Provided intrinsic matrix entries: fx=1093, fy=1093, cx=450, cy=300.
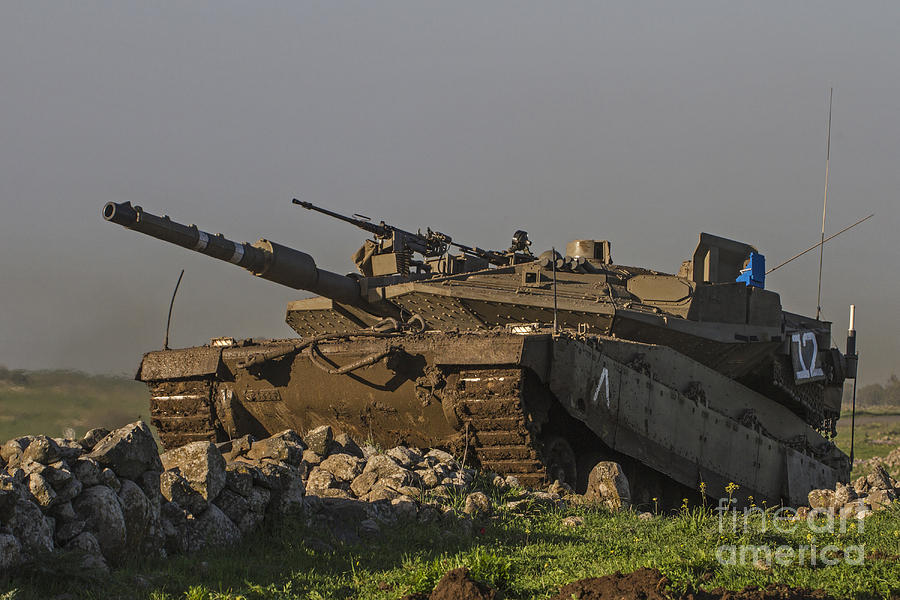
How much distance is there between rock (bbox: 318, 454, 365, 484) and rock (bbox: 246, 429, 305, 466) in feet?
1.03

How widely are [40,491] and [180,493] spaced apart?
1.23m

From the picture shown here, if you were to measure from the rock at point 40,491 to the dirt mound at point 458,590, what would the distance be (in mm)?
2121

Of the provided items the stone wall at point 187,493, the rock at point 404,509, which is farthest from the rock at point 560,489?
the rock at point 404,509

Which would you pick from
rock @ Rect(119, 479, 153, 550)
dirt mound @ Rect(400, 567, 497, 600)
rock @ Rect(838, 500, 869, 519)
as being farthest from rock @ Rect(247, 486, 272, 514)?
rock @ Rect(838, 500, 869, 519)

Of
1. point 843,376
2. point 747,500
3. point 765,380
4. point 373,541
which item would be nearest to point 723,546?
point 373,541

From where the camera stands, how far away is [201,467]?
24.5 feet

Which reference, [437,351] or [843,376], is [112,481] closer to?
[437,351]

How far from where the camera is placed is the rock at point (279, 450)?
8945 mm

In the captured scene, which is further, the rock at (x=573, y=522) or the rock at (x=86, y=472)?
the rock at (x=573, y=522)

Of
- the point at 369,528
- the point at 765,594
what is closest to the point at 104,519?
the point at 369,528

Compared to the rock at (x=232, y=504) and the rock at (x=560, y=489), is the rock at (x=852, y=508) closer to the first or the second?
the rock at (x=560, y=489)

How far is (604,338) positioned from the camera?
11281mm

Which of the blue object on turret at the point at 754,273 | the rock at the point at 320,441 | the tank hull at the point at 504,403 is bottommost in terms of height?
the rock at the point at 320,441

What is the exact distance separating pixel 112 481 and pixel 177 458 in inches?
37.3
